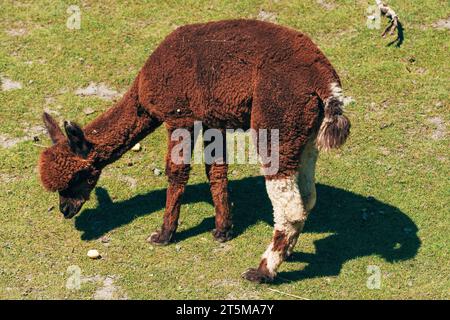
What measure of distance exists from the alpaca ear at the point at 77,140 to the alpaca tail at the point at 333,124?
273 cm


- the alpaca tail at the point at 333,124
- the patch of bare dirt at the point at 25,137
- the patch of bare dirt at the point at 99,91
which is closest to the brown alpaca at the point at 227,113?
the alpaca tail at the point at 333,124

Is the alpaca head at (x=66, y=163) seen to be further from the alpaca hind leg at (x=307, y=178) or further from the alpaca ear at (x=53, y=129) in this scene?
the alpaca hind leg at (x=307, y=178)

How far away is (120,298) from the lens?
988cm

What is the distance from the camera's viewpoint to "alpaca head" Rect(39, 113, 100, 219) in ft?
34.3

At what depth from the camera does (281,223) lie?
9797mm

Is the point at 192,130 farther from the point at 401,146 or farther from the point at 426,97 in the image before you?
the point at 426,97

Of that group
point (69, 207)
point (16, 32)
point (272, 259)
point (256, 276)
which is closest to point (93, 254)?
point (69, 207)

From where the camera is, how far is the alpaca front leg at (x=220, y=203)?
1077cm

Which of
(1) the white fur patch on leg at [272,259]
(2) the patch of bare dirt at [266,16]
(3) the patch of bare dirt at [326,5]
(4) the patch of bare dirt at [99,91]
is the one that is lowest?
(1) the white fur patch on leg at [272,259]

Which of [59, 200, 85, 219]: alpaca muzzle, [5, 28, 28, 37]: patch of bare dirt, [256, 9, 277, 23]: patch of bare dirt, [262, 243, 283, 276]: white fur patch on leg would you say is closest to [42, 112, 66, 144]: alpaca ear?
[59, 200, 85, 219]: alpaca muzzle

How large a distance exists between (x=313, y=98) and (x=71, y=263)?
11.0 feet

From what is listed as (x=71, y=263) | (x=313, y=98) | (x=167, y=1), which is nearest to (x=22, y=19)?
(x=167, y=1)

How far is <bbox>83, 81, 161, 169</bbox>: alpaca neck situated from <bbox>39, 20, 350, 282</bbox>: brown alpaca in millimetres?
11

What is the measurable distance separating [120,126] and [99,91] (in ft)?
9.63
